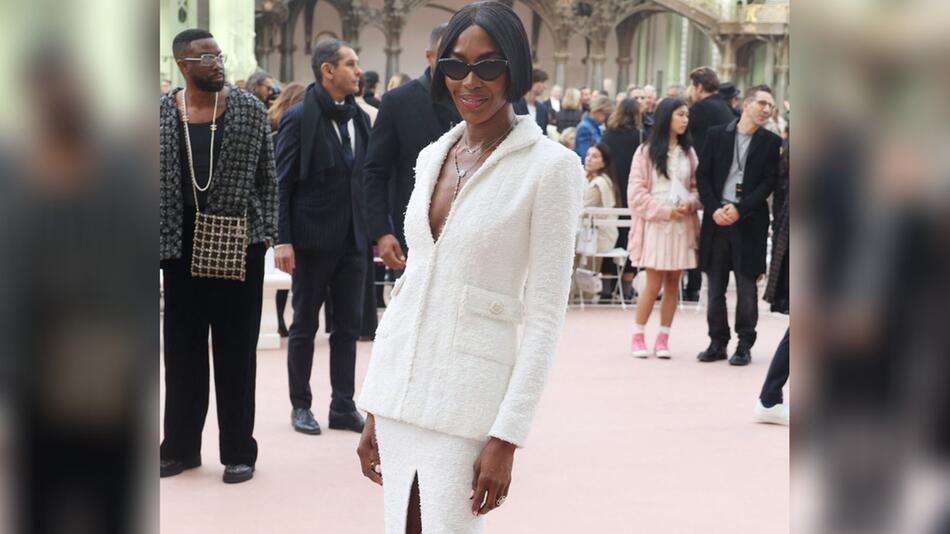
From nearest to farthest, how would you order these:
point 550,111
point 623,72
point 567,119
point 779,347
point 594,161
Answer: point 779,347 → point 594,161 → point 550,111 → point 567,119 → point 623,72

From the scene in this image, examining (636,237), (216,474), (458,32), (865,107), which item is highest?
(458,32)

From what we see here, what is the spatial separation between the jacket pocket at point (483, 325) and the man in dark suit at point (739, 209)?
6.82 meters

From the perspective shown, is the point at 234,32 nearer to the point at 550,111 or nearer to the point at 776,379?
the point at 550,111

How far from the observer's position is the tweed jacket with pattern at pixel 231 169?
18.4 ft

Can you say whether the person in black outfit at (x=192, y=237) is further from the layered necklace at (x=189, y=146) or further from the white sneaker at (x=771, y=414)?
the white sneaker at (x=771, y=414)

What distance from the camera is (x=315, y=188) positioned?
687 cm

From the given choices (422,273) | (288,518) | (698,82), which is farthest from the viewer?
(698,82)

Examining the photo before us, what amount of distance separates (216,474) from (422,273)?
378 cm

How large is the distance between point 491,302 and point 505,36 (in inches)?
22.0

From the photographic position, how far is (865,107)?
112 centimetres

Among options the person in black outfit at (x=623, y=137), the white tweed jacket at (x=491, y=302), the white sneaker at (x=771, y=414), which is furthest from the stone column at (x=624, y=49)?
the white tweed jacket at (x=491, y=302)

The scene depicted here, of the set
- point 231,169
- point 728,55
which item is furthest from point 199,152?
point 728,55

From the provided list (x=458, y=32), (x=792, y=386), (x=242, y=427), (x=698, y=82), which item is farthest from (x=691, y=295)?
(x=792, y=386)

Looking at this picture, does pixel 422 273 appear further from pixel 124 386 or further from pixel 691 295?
pixel 691 295
